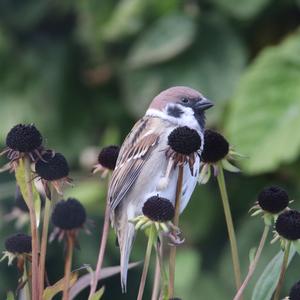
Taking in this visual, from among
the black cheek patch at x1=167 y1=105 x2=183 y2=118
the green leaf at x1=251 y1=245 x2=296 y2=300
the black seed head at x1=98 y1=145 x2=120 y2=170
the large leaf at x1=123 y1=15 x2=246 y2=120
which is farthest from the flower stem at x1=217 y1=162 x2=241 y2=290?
the large leaf at x1=123 y1=15 x2=246 y2=120

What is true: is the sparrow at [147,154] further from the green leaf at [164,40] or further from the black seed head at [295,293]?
the green leaf at [164,40]

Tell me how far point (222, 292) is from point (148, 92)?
0.76m

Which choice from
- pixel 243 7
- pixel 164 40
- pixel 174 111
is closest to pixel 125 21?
pixel 164 40

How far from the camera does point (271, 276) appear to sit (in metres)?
1.22

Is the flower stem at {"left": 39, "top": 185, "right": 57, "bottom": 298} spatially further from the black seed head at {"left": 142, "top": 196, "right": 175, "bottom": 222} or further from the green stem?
the black seed head at {"left": 142, "top": 196, "right": 175, "bottom": 222}

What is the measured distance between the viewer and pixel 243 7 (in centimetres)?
333

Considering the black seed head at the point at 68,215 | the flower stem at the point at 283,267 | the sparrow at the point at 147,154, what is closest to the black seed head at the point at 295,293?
the flower stem at the point at 283,267

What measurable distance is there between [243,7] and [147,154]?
162 cm

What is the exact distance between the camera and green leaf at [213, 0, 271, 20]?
332cm

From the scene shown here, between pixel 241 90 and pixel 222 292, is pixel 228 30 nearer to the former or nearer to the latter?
pixel 241 90

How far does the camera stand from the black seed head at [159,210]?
1.12m

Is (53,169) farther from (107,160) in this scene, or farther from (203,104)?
(203,104)

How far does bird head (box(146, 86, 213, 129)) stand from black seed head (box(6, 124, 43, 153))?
28.0 inches

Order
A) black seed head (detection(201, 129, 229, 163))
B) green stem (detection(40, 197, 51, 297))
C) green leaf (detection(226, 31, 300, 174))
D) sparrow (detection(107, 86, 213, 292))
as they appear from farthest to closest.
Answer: green leaf (detection(226, 31, 300, 174)) → sparrow (detection(107, 86, 213, 292)) → black seed head (detection(201, 129, 229, 163)) → green stem (detection(40, 197, 51, 297))
